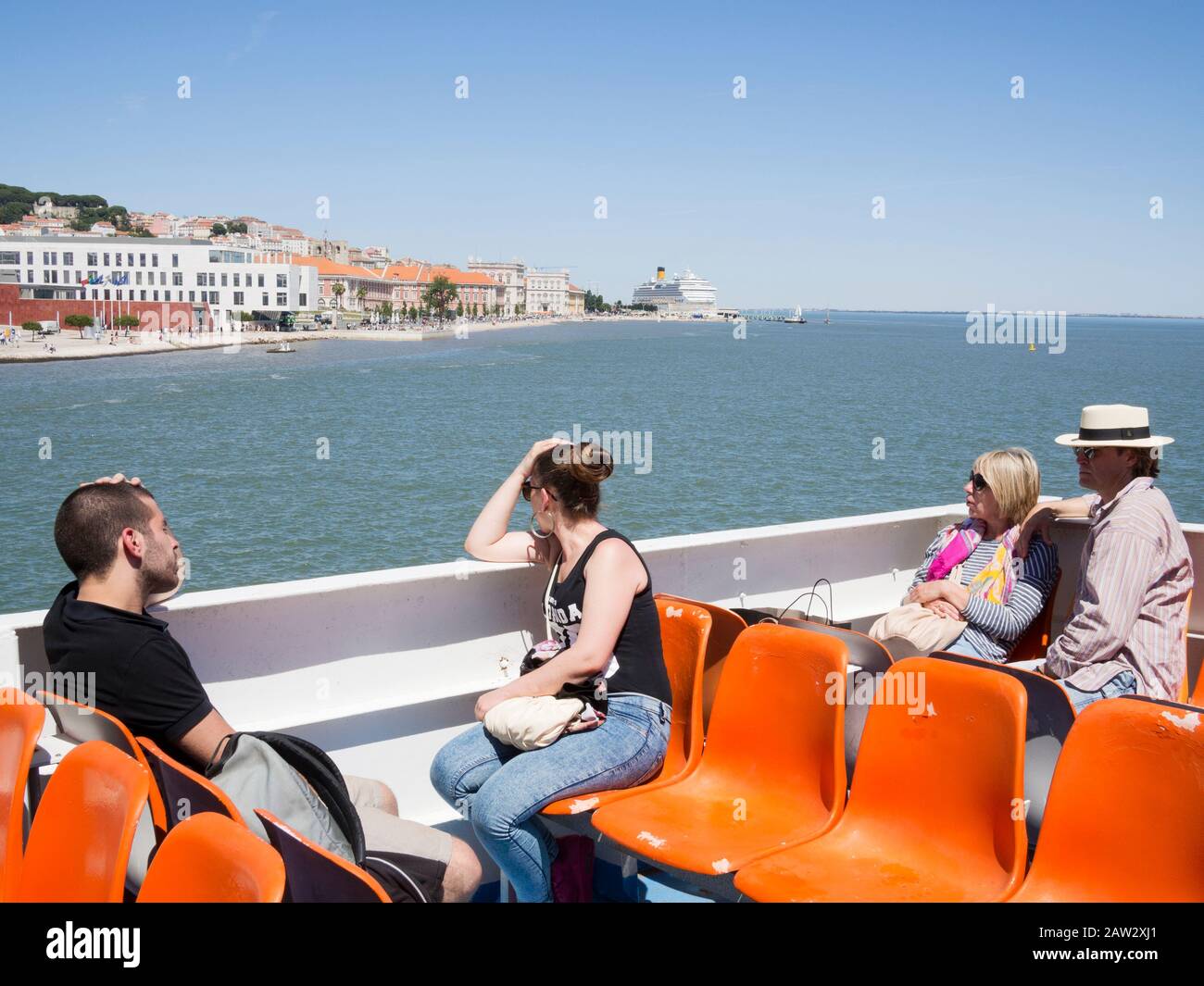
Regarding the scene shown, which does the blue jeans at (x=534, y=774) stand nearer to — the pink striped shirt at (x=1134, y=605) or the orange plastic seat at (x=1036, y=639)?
the pink striped shirt at (x=1134, y=605)

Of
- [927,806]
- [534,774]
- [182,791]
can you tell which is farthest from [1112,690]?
[182,791]

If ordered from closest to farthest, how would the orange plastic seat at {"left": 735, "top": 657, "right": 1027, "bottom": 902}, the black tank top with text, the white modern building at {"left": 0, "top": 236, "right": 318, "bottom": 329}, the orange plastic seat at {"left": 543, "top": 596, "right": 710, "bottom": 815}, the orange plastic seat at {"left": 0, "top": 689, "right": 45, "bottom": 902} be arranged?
the orange plastic seat at {"left": 0, "top": 689, "right": 45, "bottom": 902} → the orange plastic seat at {"left": 735, "top": 657, "right": 1027, "bottom": 902} → the black tank top with text → the orange plastic seat at {"left": 543, "top": 596, "right": 710, "bottom": 815} → the white modern building at {"left": 0, "top": 236, "right": 318, "bottom": 329}

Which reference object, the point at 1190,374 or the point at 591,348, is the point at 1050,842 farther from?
the point at 591,348

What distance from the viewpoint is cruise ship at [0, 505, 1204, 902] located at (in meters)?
2.25

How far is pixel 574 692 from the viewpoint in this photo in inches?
119

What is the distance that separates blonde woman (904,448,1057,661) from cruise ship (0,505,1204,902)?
0.19m

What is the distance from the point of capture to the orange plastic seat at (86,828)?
1.92 m

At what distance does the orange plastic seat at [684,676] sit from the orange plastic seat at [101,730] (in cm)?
138

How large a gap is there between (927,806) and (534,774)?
94 centimetres

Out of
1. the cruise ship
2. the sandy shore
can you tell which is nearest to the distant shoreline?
the sandy shore

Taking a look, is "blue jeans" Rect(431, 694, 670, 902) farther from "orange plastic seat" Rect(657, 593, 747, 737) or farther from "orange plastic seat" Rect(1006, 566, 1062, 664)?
"orange plastic seat" Rect(1006, 566, 1062, 664)
